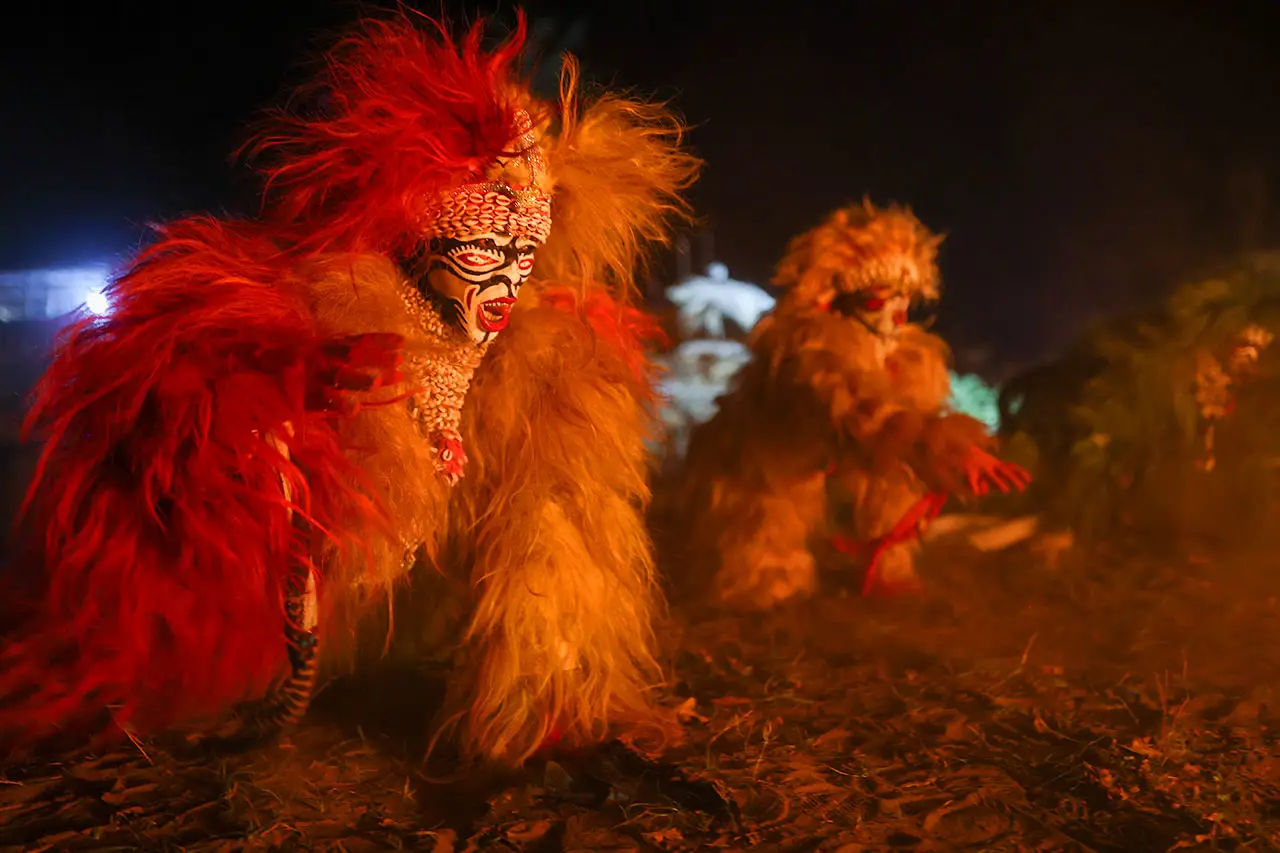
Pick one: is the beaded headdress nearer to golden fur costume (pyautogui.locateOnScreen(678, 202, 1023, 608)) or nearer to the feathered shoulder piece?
golden fur costume (pyautogui.locateOnScreen(678, 202, 1023, 608))

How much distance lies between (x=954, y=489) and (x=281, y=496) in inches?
55.0

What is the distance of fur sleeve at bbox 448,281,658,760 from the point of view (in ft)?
4.86

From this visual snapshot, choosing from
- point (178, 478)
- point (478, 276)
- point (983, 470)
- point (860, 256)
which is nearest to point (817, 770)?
point (983, 470)

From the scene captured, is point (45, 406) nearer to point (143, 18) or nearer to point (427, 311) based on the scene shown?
point (427, 311)

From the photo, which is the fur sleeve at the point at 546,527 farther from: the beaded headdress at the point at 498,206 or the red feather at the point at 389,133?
the red feather at the point at 389,133

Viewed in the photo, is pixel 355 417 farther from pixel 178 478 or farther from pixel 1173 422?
pixel 1173 422

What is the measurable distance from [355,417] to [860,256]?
59.0 inches

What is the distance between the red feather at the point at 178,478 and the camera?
1.25 metres

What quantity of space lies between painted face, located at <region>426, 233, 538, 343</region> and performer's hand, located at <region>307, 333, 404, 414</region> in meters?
0.18

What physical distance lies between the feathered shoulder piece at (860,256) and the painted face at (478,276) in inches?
44.9

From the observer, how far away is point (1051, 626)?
7.54 feet

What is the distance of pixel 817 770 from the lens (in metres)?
1.57

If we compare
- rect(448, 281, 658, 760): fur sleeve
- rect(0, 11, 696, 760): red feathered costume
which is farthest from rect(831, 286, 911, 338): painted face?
rect(448, 281, 658, 760): fur sleeve

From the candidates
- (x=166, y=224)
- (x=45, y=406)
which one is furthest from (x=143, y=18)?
(x=45, y=406)
